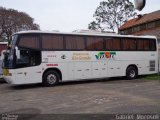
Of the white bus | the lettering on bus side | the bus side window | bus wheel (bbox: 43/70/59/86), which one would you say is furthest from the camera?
the bus side window

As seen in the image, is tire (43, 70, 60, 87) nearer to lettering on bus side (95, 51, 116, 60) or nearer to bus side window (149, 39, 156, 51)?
lettering on bus side (95, 51, 116, 60)

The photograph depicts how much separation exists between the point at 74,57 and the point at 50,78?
2004mm

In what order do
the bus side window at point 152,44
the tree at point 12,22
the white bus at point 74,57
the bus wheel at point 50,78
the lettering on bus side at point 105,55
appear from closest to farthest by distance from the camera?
1. the white bus at point 74,57
2. the bus wheel at point 50,78
3. the lettering on bus side at point 105,55
4. the bus side window at point 152,44
5. the tree at point 12,22

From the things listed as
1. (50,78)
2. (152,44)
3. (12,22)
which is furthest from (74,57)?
(12,22)

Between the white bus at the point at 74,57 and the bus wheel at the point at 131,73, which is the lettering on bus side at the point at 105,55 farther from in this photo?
the bus wheel at the point at 131,73

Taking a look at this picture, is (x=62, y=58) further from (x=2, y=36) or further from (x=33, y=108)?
(x=2, y=36)

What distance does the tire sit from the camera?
16812 millimetres

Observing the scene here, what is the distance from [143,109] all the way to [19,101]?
495 centimetres

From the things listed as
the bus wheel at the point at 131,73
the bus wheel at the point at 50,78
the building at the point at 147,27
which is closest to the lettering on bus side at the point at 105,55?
the bus wheel at the point at 131,73

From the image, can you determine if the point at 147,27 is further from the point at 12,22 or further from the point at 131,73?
the point at 131,73

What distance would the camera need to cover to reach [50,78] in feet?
55.6

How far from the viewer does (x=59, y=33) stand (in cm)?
1744

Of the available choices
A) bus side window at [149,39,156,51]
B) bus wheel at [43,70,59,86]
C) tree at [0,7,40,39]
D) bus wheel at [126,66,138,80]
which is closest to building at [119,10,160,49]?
tree at [0,7,40,39]

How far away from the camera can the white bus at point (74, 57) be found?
52.3 feet
